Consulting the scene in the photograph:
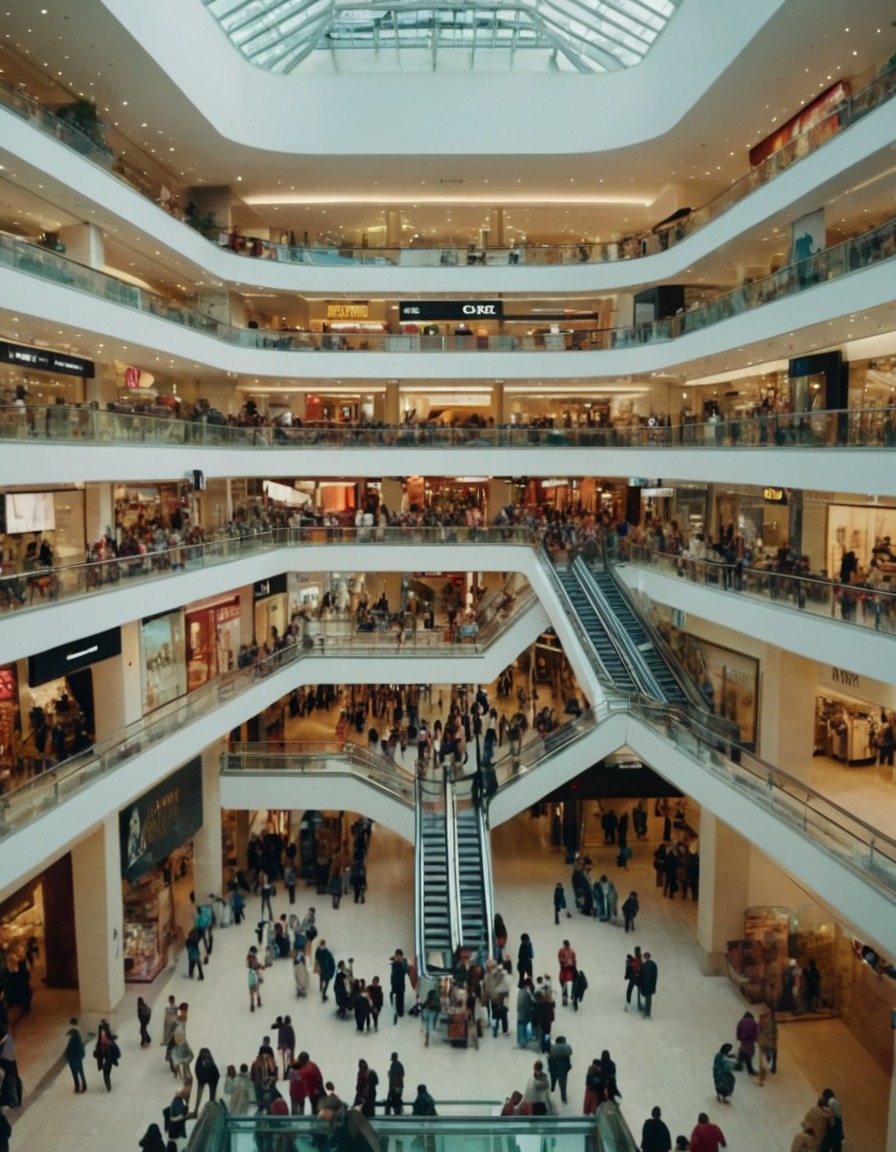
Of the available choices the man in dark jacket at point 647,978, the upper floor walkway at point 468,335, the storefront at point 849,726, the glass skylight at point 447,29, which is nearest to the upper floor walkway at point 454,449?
the upper floor walkway at point 468,335

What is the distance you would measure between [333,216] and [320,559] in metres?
11.8

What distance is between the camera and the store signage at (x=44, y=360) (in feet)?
59.9

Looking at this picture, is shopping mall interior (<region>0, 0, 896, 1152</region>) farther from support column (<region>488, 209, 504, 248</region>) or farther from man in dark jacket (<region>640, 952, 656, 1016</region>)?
support column (<region>488, 209, 504, 248</region>)

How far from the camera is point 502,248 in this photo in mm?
29609

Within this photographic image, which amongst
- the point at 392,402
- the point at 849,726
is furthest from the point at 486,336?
the point at 849,726

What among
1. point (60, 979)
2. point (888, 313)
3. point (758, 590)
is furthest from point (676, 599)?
point (60, 979)

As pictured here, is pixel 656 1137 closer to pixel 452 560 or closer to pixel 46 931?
pixel 46 931

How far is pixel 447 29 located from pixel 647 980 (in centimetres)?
2303

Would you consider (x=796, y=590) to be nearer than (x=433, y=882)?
Yes

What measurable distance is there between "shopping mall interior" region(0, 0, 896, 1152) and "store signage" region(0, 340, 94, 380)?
0.11 metres

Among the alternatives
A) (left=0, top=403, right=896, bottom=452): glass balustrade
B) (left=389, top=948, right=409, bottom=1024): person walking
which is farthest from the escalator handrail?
(left=389, top=948, right=409, bottom=1024): person walking

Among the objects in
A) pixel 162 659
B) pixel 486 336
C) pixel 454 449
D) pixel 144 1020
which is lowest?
pixel 144 1020

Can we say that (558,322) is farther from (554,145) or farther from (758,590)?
(758,590)

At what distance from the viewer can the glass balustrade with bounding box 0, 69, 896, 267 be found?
52.5 ft
